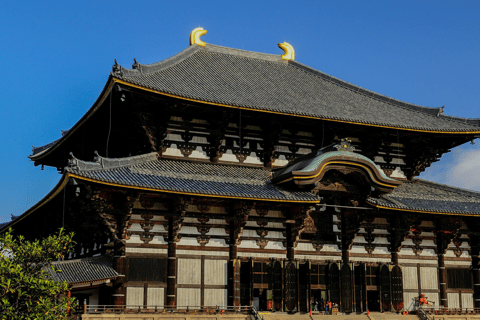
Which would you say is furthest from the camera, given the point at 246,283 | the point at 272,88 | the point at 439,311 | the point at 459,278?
the point at 272,88

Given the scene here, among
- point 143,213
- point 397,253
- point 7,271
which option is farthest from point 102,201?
point 397,253

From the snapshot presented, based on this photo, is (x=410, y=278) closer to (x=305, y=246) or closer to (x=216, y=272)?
(x=305, y=246)

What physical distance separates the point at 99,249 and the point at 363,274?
13.2m

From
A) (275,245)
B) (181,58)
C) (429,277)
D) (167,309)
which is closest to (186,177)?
(275,245)

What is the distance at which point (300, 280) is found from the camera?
2797cm

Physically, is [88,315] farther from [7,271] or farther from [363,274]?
[363,274]

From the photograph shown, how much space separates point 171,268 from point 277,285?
17.1ft

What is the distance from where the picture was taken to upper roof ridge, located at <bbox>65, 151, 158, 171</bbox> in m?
22.6

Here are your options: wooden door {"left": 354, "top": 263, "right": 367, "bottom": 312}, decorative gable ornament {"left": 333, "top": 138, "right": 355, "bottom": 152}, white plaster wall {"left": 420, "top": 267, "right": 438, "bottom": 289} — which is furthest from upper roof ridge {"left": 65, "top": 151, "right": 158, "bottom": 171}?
white plaster wall {"left": 420, "top": 267, "right": 438, "bottom": 289}

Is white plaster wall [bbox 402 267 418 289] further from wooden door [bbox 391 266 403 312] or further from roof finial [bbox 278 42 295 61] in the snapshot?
roof finial [bbox 278 42 295 61]

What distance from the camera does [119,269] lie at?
24.4 metres

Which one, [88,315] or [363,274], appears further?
[363,274]

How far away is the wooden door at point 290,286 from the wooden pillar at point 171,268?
531 centimetres

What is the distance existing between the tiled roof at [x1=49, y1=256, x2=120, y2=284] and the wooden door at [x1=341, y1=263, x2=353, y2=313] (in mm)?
11252
